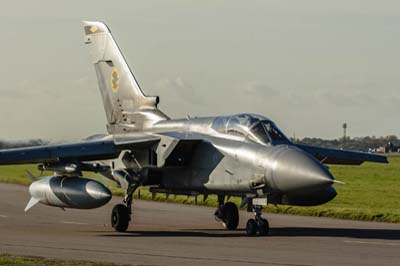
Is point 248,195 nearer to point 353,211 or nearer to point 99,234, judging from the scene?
point 99,234

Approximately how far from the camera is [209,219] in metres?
29.5

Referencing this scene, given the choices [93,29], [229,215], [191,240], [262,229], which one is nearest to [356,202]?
[229,215]

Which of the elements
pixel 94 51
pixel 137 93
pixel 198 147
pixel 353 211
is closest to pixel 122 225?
pixel 198 147

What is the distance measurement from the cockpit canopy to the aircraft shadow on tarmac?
7.60 ft

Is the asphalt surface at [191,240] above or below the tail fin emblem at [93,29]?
below

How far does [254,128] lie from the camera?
23.0 meters

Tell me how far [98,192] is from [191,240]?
2.83 metres

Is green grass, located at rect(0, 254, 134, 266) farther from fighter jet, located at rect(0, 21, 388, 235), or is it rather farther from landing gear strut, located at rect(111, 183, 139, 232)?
landing gear strut, located at rect(111, 183, 139, 232)

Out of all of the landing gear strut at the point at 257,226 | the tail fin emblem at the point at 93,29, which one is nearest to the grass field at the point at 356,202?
the tail fin emblem at the point at 93,29

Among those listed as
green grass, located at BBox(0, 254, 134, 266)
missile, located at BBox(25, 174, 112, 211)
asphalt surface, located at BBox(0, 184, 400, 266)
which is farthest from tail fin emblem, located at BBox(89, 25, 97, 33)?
green grass, located at BBox(0, 254, 134, 266)

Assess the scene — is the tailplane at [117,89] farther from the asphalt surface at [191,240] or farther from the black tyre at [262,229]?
the black tyre at [262,229]

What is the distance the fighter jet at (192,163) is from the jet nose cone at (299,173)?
2 centimetres

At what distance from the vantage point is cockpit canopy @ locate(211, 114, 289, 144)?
2281 cm

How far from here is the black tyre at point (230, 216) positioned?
25.7 metres
